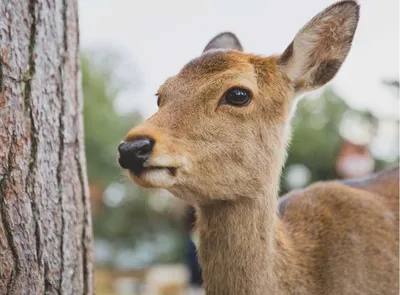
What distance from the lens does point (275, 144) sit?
3865 mm

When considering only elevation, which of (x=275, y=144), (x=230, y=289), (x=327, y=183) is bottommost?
(x=230, y=289)

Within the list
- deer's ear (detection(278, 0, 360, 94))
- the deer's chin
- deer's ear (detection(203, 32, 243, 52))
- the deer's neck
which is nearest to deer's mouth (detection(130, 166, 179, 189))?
the deer's chin

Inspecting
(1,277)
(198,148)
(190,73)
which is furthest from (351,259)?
Result: (1,277)

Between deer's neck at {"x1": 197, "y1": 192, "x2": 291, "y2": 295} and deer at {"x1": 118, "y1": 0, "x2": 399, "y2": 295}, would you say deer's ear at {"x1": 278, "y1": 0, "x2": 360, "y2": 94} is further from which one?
deer's neck at {"x1": 197, "y1": 192, "x2": 291, "y2": 295}

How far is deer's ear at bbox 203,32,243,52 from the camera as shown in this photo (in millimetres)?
4785

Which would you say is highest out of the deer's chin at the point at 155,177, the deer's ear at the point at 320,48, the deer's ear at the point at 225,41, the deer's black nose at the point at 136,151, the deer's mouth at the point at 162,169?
the deer's ear at the point at 225,41

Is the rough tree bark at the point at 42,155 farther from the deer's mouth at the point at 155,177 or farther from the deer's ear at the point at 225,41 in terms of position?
the deer's ear at the point at 225,41

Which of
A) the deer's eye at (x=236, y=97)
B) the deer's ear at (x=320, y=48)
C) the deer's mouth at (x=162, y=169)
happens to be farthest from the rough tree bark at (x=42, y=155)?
the deer's ear at (x=320, y=48)

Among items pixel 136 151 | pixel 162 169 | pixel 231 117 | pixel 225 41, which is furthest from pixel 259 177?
pixel 225 41

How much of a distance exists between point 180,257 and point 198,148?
29.3 meters

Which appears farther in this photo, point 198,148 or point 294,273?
point 294,273

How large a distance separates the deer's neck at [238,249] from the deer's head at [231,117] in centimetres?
Result: 12

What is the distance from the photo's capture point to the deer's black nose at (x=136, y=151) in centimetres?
312

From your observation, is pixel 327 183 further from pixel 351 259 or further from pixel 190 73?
pixel 190 73
